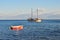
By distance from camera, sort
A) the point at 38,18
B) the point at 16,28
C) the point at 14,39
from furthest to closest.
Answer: the point at 38,18 < the point at 16,28 < the point at 14,39

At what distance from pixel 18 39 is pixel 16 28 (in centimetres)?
3677

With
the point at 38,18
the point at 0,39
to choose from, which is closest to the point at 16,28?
the point at 0,39

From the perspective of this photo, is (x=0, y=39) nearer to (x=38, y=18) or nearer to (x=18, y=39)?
(x=18, y=39)

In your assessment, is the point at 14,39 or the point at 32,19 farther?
the point at 32,19

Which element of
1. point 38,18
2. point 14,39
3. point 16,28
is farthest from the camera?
point 38,18

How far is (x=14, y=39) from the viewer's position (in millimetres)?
47531

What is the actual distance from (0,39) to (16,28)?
36484mm

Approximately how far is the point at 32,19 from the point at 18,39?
88086mm

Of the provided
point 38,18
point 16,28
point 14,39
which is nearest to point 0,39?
point 14,39

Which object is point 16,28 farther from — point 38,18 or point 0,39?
point 38,18

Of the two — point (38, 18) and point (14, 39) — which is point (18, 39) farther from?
point (38, 18)

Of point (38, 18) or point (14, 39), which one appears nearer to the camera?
point (14, 39)

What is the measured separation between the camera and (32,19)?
136 m

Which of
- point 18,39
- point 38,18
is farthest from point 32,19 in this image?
point 18,39
